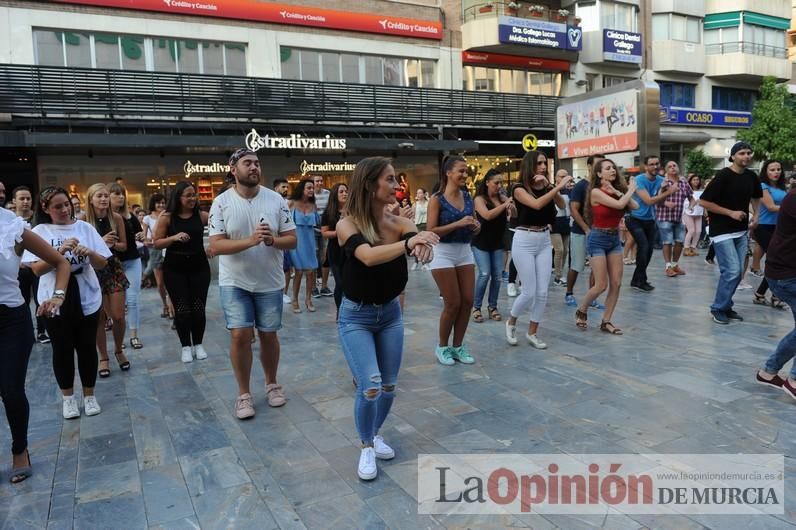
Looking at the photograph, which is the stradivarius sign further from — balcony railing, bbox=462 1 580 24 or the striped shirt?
the striped shirt

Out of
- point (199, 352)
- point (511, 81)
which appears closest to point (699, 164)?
point (511, 81)

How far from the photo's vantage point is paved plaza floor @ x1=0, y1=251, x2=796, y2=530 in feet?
9.86

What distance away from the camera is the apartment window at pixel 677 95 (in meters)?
28.4

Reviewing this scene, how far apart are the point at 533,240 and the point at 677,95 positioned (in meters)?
27.6

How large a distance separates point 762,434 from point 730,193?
374 cm

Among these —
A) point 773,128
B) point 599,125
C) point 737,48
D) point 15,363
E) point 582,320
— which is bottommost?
point 582,320

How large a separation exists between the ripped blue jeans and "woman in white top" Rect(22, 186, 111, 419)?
7.86 ft

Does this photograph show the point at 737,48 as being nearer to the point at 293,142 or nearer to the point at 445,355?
the point at 293,142

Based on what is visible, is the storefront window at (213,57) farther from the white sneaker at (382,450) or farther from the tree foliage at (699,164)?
the tree foliage at (699,164)

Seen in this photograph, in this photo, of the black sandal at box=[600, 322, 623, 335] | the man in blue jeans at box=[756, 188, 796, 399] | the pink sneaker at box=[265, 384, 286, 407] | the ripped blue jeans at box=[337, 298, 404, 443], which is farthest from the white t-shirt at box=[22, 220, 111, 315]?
the man in blue jeans at box=[756, 188, 796, 399]

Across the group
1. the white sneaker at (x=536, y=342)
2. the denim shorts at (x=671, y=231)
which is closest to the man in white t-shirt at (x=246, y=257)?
the white sneaker at (x=536, y=342)

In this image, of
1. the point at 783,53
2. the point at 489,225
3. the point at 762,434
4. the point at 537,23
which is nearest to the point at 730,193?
the point at 489,225

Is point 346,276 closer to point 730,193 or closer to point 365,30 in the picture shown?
point 730,193

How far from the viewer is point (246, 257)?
4258mm
